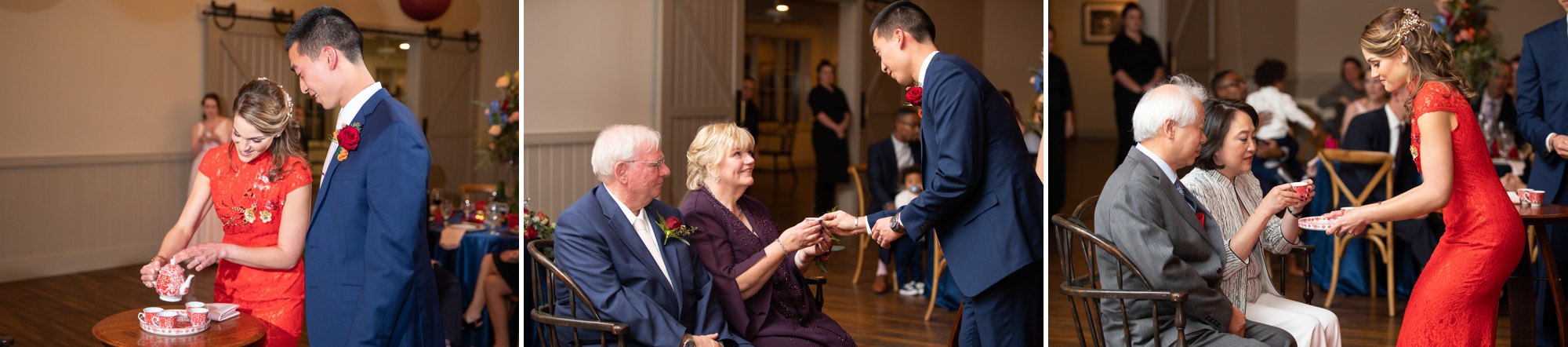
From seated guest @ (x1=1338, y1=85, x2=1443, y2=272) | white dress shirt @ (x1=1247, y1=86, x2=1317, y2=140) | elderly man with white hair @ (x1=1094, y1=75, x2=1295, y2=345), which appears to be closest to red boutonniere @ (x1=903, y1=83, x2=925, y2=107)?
elderly man with white hair @ (x1=1094, y1=75, x2=1295, y2=345)

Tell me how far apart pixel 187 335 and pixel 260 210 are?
480mm

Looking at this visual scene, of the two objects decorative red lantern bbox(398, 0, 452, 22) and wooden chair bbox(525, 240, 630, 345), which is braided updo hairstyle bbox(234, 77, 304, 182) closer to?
wooden chair bbox(525, 240, 630, 345)

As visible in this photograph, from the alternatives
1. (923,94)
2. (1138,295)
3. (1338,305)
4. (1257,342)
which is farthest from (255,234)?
(1338,305)

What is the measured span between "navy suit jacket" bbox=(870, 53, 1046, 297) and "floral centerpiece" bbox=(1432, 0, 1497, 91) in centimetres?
491

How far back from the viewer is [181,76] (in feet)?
24.5

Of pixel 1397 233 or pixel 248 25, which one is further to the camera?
pixel 248 25

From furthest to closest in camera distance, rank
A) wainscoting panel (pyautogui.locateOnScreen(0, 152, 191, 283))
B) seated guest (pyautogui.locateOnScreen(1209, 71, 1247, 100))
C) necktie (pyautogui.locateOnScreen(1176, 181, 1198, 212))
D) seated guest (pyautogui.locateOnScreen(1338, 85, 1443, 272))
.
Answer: wainscoting panel (pyautogui.locateOnScreen(0, 152, 191, 283)) → seated guest (pyautogui.locateOnScreen(1209, 71, 1247, 100)) → seated guest (pyautogui.locateOnScreen(1338, 85, 1443, 272)) → necktie (pyautogui.locateOnScreen(1176, 181, 1198, 212))

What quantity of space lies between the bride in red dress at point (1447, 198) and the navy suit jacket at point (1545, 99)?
1375mm

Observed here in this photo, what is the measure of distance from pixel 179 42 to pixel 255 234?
4918 mm

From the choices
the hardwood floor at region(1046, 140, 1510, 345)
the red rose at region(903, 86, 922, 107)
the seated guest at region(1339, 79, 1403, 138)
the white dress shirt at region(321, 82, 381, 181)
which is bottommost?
the hardwood floor at region(1046, 140, 1510, 345)

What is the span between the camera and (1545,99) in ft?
13.6

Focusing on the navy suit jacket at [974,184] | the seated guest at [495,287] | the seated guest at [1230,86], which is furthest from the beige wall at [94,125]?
the seated guest at [1230,86]

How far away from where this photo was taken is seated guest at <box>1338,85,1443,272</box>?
539 cm

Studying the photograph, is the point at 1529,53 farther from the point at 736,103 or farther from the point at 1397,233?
the point at 736,103
